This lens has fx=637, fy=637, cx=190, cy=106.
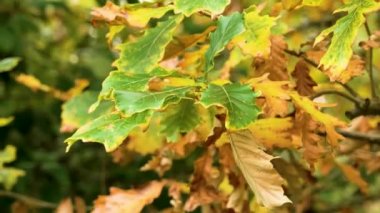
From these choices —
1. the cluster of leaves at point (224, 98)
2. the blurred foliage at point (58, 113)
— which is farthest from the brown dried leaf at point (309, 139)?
the blurred foliage at point (58, 113)

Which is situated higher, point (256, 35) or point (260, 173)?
point (256, 35)

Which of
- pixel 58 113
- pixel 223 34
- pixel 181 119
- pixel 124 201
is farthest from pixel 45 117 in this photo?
pixel 223 34

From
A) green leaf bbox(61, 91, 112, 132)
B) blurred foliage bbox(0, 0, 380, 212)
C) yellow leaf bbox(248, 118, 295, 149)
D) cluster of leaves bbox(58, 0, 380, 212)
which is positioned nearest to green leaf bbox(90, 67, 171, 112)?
cluster of leaves bbox(58, 0, 380, 212)

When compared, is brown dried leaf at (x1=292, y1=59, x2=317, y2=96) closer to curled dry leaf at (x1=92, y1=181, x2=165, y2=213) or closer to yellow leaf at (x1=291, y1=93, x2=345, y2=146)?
yellow leaf at (x1=291, y1=93, x2=345, y2=146)

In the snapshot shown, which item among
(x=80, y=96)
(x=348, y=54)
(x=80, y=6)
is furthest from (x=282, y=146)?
(x=80, y=6)

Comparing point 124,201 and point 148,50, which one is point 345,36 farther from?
point 124,201

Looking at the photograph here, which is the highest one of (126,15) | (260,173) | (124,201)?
(126,15)
